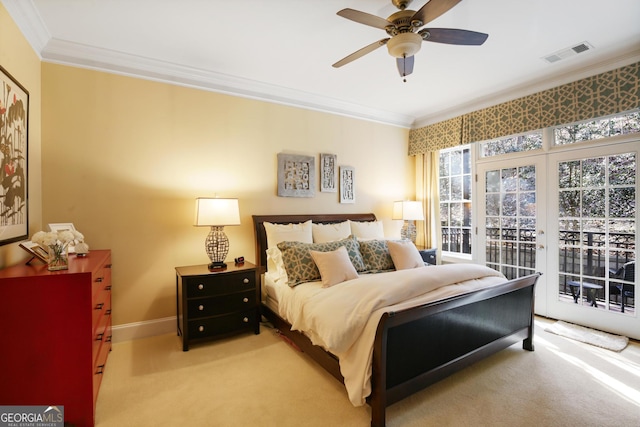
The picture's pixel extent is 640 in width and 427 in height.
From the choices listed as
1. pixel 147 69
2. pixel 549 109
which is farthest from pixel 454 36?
pixel 147 69

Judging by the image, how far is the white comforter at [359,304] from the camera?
6.41 feet

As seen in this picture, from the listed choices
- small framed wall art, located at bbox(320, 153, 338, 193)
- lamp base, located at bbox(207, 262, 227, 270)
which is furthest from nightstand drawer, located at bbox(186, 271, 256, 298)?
small framed wall art, located at bbox(320, 153, 338, 193)

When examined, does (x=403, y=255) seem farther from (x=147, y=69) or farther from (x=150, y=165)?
(x=147, y=69)

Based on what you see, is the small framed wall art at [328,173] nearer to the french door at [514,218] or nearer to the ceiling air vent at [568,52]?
the french door at [514,218]

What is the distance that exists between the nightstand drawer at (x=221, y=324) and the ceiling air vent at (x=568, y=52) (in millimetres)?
4076

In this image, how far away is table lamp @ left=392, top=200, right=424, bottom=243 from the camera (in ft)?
15.3

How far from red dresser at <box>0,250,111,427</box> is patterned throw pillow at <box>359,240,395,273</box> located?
2.45 m

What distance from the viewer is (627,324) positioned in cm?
318

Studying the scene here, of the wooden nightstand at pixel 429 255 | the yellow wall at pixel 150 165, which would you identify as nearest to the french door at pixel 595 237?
the wooden nightstand at pixel 429 255

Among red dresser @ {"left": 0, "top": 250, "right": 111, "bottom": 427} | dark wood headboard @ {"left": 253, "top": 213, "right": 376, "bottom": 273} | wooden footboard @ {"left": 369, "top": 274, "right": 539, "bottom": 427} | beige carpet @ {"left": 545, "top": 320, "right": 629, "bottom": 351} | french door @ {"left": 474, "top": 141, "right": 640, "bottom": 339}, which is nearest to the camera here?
red dresser @ {"left": 0, "top": 250, "right": 111, "bottom": 427}

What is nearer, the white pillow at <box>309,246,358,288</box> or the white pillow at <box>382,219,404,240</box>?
the white pillow at <box>309,246,358,288</box>

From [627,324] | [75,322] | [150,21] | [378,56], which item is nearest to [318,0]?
[378,56]

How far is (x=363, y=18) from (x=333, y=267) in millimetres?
1970

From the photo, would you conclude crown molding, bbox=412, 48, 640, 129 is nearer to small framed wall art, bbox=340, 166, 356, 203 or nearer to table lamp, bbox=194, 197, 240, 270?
small framed wall art, bbox=340, 166, 356, 203
